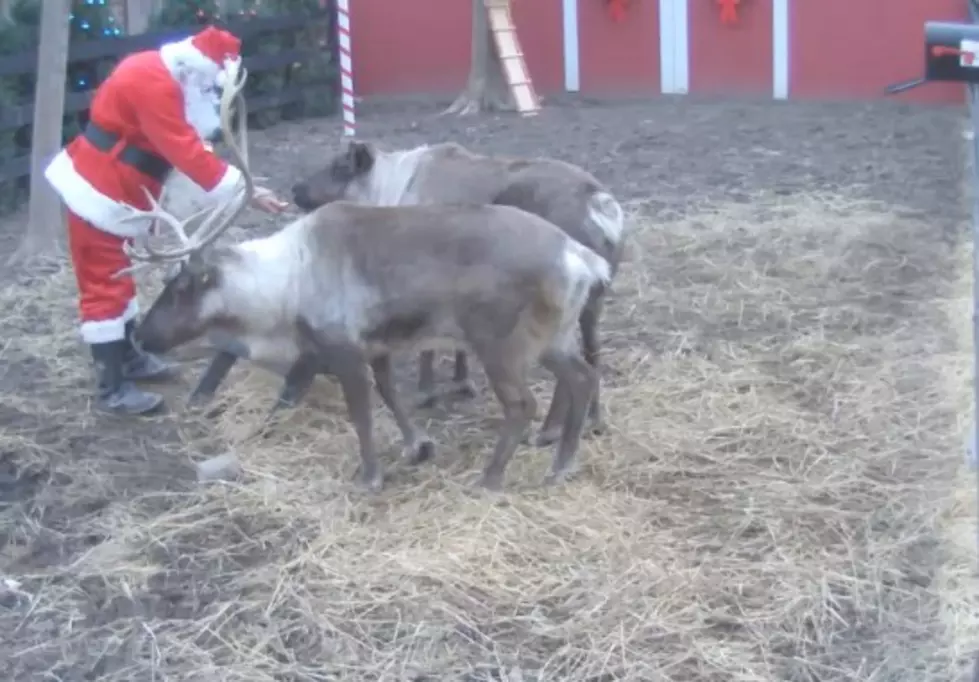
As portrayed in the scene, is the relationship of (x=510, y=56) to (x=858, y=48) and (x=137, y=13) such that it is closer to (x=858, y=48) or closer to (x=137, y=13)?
(x=858, y=48)

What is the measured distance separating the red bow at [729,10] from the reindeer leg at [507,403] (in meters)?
9.44

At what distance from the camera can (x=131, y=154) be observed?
578cm

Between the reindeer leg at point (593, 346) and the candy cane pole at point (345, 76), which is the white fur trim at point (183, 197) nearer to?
the reindeer leg at point (593, 346)

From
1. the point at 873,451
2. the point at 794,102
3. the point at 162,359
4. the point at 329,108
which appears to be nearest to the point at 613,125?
the point at 794,102

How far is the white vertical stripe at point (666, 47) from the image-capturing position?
14.0 metres

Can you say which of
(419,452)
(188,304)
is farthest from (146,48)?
(419,452)

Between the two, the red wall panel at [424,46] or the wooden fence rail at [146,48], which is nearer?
the wooden fence rail at [146,48]

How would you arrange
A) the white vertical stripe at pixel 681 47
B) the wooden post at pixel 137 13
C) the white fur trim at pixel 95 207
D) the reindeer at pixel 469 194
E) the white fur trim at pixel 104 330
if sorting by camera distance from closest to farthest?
1. the reindeer at pixel 469 194
2. the white fur trim at pixel 95 207
3. the white fur trim at pixel 104 330
4. the wooden post at pixel 137 13
5. the white vertical stripe at pixel 681 47

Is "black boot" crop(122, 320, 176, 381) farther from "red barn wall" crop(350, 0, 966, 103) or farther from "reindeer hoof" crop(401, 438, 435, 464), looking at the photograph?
"red barn wall" crop(350, 0, 966, 103)

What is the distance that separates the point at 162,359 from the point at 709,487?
2.63 metres

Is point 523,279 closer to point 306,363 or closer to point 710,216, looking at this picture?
point 306,363

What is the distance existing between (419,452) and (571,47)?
9.65 meters

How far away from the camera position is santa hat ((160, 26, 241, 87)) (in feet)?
18.4

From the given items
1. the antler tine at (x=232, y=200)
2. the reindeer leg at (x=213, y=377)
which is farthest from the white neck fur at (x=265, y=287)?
the reindeer leg at (x=213, y=377)
